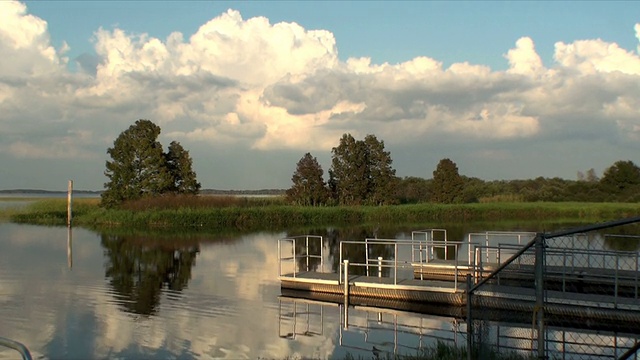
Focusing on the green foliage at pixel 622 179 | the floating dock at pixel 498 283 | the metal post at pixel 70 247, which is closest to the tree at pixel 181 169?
the metal post at pixel 70 247

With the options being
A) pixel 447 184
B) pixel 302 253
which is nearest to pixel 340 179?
pixel 447 184

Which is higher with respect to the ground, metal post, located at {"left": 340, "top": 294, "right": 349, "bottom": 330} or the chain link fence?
the chain link fence

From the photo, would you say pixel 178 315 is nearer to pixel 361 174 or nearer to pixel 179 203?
pixel 179 203

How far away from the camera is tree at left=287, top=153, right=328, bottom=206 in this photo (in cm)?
5808

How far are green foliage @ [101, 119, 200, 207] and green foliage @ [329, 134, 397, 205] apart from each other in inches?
729

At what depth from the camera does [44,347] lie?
10914 mm

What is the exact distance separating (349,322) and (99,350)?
5.14m

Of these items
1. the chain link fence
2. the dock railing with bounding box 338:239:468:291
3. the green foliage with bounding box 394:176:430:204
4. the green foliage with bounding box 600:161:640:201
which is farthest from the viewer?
the green foliage with bounding box 394:176:430:204

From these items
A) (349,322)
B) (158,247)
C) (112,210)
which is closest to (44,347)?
(349,322)

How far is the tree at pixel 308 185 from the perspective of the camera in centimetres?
5808

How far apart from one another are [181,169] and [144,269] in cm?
2895

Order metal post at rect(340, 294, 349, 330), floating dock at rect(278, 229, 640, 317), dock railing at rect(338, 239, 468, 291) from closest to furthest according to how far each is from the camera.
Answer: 1. metal post at rect(340, 294, 349, 330)
2. floating dock at rect(278, 229, 640, 317)
3. dock railing at rect(338, 239, 468, 291)

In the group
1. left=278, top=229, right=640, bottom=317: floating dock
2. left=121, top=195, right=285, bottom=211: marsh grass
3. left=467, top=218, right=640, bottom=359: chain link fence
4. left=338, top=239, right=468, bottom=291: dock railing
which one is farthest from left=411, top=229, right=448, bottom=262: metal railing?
left=121, top=195, right=285, bottom=211: marsh grass

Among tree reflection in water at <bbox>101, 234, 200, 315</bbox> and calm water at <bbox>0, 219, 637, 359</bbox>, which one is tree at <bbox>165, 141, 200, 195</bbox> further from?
calm water at <bbox>0, 219, 637, 359</bbox>
